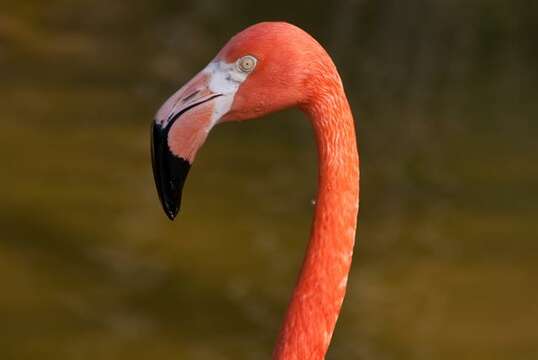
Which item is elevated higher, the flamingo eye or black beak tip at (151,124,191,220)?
the flamingo eye

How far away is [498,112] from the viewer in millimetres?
6617

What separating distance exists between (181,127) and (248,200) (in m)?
3.46

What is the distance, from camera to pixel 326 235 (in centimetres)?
206

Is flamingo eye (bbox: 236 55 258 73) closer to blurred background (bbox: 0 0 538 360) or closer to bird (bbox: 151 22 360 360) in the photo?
bird (bbox: 151 22 360 360)

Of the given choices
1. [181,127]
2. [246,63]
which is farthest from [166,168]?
[246,63]

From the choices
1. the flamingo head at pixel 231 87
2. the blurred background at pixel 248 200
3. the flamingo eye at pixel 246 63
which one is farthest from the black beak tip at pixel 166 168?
the blurred background at pixel 248 200

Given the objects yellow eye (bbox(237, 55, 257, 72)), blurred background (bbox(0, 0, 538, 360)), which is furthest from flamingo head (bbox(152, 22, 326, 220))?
blurred background (bbox(0, 0, 538, 360))

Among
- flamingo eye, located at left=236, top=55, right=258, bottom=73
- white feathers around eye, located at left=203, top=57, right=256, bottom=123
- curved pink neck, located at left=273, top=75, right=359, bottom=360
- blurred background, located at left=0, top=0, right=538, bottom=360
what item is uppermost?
blurred background, located at left=0, top=0, right=538, bottom=360

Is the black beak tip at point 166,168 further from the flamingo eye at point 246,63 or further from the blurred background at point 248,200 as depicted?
the blurred background at point 248,200

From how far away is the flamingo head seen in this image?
2.00 meters

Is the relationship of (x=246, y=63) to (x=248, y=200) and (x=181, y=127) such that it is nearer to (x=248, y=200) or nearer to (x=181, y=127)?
(x=181, y=127)

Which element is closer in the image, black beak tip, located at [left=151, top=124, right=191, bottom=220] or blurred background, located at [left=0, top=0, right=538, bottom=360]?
black beak tip, located at [left=151, top=124, right=191, bottom=220]

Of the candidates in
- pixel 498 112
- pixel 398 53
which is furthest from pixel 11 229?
pixel 398 53

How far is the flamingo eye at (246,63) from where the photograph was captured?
2.01 meters
